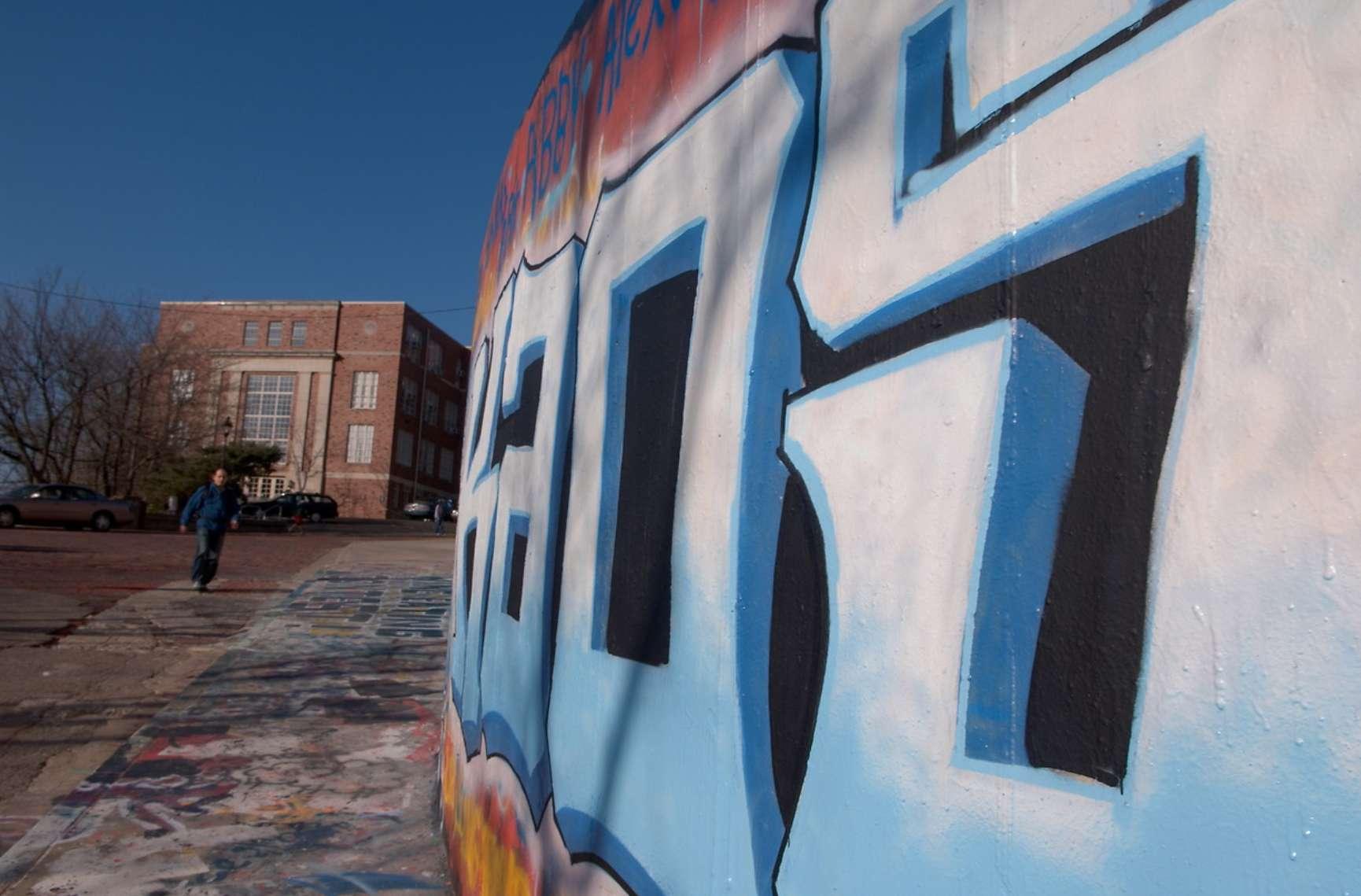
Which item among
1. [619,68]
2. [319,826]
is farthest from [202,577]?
[619,68]

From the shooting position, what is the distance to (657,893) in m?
2.18

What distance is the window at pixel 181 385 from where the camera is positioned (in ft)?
119

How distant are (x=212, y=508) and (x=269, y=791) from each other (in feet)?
27.9

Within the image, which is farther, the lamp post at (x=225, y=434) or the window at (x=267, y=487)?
the window at (x=267, y=487)

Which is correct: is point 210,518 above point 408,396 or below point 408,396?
below

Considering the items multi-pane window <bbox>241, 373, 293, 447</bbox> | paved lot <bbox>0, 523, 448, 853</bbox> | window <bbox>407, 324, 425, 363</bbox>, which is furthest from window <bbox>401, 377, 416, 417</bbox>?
paved lot <bbox>0, 523, 448, 853</bbox>

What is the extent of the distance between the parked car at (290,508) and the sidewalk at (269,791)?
100ft

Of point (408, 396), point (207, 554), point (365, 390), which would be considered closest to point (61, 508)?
point (207, 554)

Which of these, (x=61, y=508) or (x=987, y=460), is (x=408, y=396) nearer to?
(x=61, y=508)

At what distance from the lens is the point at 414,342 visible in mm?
60062

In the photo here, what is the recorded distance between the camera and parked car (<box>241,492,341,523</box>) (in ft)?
127

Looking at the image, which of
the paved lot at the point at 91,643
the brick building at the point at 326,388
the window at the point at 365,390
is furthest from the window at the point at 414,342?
the paved lot at the point at 91,643

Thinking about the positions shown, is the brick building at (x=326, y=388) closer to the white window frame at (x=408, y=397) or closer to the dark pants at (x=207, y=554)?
the white window frame at (x=408, y=397)

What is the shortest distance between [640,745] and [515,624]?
148 centimetres
